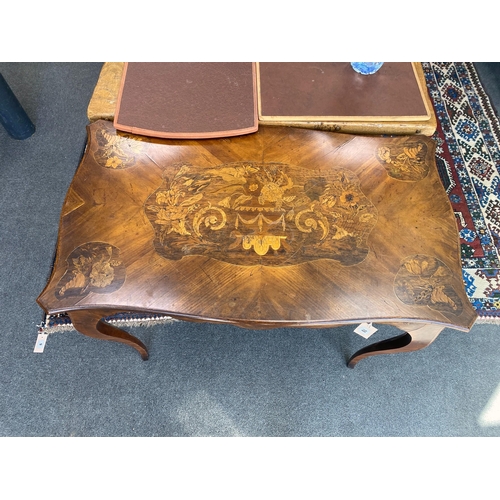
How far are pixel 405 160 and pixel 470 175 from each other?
79 cm

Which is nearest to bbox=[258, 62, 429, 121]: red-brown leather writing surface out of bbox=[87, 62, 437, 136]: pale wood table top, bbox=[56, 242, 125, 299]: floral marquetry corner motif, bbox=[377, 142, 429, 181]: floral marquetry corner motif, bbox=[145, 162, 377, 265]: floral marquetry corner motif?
bbox=[87, 62, 437, 136]: pale wood table top

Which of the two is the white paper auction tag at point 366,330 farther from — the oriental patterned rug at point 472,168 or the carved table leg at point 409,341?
the oriental patterned rug at point 472,168

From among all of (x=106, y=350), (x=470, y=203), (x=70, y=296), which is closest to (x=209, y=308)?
(x=70, y=296)

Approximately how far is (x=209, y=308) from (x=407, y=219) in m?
0.60

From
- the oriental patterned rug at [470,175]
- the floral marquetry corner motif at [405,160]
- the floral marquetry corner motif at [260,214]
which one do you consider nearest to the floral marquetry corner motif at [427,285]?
the floral marquetry corner motif at [260,214]

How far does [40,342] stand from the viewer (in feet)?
4.91

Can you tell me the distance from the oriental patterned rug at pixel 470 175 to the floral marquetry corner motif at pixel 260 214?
0.55 metres

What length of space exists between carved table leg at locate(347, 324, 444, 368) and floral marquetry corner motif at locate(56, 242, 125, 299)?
736 mm

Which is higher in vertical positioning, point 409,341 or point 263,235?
point 263,235

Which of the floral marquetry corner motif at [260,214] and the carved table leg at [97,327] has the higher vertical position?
the floral marquetry corner motif at [260,214]

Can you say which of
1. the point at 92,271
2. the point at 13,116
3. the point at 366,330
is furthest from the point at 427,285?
the point at 13,116

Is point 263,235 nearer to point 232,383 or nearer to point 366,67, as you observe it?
point 232,383

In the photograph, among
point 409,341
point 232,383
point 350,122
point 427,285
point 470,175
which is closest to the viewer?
point 427,285

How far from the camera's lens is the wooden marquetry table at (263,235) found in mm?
1000
